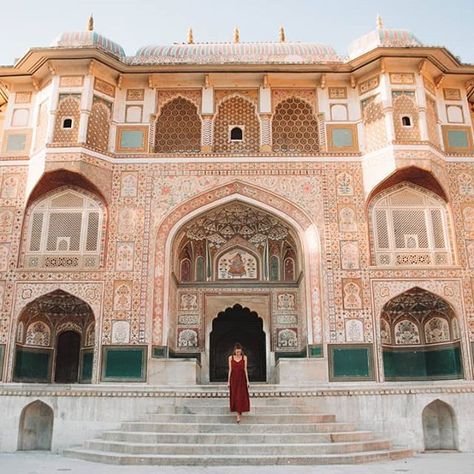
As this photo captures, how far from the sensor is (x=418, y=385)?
1159cm

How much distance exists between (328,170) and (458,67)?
4086 mm

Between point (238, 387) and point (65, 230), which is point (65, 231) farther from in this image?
point (238, 387)

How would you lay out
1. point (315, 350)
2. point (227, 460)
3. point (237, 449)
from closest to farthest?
point (227, 460), point (237, 449), point (315, 350)

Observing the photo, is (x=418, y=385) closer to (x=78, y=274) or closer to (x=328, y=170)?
(x=328, y=170)

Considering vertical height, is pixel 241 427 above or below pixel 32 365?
below

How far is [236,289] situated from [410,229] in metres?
4.41

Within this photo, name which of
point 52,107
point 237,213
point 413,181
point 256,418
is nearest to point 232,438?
point 256,418

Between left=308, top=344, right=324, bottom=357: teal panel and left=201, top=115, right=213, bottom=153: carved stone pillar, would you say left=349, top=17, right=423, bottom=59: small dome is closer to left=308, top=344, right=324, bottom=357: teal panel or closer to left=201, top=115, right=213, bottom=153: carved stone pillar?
left=201, top=115, right=213, bottom=153: carved stone pillar

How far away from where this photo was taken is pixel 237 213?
565 inches

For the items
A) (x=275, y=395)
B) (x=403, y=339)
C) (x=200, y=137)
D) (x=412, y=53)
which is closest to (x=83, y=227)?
(x=200, y=137)

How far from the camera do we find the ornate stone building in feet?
41.3

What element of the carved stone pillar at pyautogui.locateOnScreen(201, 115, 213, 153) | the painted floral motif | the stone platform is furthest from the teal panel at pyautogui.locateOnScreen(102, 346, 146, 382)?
the painted floral motif

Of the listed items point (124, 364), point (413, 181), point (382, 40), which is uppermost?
point (382, 40)

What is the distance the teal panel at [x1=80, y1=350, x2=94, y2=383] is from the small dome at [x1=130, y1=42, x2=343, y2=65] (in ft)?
A: 23.6
